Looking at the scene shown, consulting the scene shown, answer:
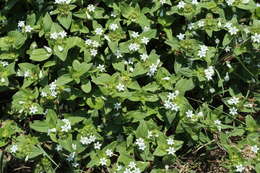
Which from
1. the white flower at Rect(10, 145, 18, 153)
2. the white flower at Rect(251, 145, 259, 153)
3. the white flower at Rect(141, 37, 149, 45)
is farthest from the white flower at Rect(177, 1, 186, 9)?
the white flower at Rect(10, 145, 18, 153)

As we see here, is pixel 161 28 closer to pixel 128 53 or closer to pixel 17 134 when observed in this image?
pixel 128 53

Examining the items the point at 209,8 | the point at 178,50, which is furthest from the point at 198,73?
the point at 209,8

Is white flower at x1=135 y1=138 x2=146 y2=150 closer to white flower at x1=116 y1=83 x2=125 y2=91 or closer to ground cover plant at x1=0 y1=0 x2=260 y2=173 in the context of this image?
ground cover plant at x1=0 y1=0 x2=260 y2=173

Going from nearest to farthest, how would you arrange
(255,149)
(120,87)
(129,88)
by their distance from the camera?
(120,87) < (255,149) < (129,88)

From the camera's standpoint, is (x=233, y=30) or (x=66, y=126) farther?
(x=233, y=30)

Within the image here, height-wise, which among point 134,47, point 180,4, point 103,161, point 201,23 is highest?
point 180,4

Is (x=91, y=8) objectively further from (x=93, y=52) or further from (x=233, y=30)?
(x=233, y=30)

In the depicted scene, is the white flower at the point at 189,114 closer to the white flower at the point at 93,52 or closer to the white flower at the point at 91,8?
the white flower at the point at 93,52

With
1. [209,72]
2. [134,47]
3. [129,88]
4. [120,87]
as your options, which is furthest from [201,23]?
[120,87]

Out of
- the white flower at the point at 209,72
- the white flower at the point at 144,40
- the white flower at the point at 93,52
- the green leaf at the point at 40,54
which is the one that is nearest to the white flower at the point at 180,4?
the white flower at the point at 144,40
